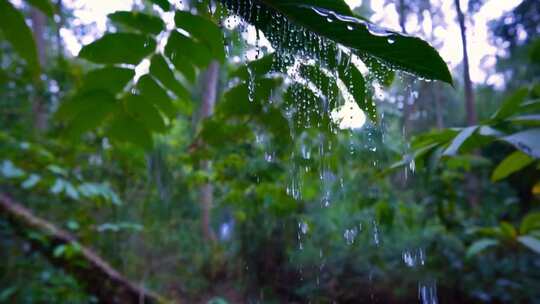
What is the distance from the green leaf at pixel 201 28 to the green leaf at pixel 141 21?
0.13 m

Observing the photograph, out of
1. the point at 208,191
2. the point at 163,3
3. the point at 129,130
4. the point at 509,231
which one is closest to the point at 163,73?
the point at 129,130

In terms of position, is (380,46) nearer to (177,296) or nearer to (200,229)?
(177,296)

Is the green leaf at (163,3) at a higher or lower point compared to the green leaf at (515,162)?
higher

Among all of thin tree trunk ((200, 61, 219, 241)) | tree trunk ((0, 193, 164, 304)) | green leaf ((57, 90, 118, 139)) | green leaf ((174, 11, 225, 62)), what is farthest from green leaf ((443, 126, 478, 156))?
thin tree trunk ((200, 61, 219, 241))

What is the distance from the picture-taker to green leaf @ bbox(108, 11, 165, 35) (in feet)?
2.97

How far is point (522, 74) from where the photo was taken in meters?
4.45

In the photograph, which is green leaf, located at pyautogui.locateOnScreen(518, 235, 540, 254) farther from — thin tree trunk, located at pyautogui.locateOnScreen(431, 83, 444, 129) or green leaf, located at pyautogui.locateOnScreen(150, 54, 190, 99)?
thin tree trunk, located at pyautogui.locateOnScreen(431, 83, 444, 129)

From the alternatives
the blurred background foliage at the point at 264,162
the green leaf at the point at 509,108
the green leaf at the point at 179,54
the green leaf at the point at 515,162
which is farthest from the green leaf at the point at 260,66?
the green leaf at the point at 515,162

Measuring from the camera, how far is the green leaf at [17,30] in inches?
29.2

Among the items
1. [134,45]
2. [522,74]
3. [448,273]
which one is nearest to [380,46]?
[134,45]

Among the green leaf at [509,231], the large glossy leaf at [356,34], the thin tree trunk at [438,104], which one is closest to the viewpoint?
the large glossy leaf at [356,34]

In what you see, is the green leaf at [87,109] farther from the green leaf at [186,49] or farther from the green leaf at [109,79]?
the green leaf at [186,49]

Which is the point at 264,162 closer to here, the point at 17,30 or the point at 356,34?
the point at 17,30

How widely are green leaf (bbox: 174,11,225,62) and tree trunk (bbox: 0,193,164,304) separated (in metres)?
2.11
